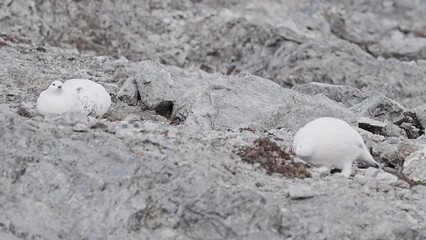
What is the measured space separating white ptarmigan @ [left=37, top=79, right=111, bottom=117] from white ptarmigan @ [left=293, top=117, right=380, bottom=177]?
4174 mm

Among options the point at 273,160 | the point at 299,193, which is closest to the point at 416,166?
the point at 273,160

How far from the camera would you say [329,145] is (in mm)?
12375

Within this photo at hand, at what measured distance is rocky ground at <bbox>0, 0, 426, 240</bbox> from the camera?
422 inches

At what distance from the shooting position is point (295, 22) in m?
39.5

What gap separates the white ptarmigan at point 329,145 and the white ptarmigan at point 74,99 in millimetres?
4174

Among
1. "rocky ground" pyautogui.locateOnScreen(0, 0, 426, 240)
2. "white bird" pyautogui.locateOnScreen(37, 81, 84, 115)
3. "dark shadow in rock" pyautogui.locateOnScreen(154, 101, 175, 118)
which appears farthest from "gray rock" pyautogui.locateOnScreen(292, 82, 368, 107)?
"white bird" pyautogui.locateOnScreen(37, 81, 84, 115)

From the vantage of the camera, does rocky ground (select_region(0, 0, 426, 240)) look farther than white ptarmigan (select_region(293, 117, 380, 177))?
No

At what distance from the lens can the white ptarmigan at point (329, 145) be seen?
12.4 metres

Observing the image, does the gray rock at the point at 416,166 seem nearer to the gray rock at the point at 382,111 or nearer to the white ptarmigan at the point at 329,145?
the white ptarmigan at the point at 329,145

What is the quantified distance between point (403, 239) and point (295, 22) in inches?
1160

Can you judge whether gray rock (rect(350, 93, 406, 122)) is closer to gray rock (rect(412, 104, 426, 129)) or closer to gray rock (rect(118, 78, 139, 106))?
gray rock (rect(412, 104, 426, 129))

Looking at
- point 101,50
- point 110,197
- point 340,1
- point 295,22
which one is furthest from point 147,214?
point 340,1

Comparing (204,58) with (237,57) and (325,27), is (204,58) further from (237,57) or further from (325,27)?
(325,27)

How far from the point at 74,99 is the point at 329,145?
4743 millimetres
